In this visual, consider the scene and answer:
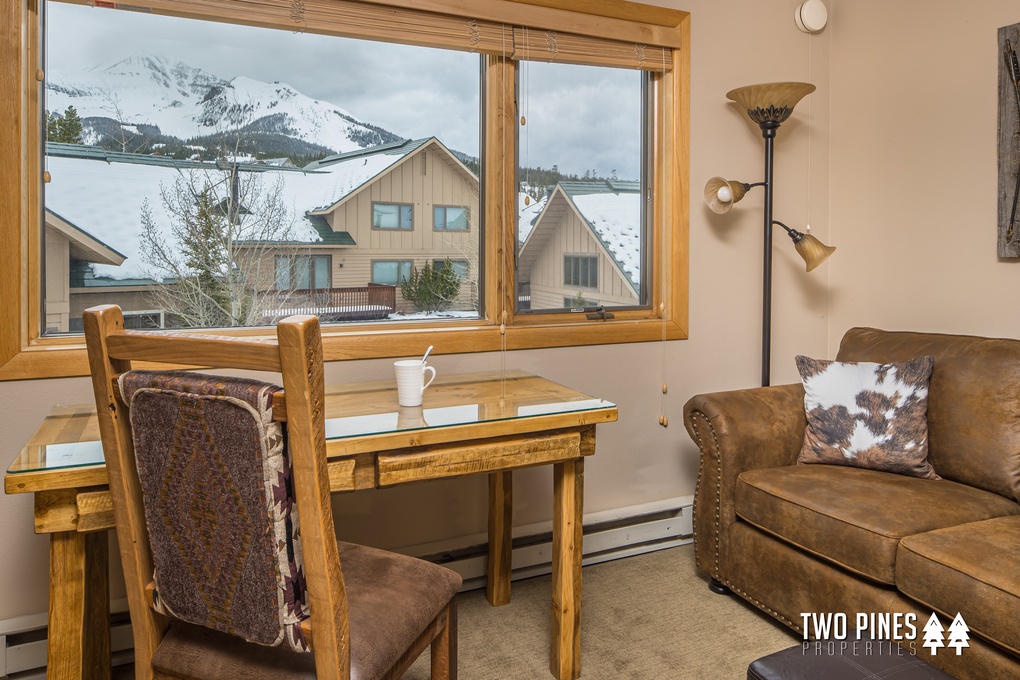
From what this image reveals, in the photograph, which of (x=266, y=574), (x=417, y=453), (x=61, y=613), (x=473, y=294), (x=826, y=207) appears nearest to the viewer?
(x=266, y=574)

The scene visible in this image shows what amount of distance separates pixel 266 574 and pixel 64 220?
4.88 feet

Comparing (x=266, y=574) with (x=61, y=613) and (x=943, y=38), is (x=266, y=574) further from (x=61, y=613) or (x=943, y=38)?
(x=943, y=38)

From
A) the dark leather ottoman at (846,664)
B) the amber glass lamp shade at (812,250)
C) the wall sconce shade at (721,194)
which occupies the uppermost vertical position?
the wall sconce shade at (721,194)

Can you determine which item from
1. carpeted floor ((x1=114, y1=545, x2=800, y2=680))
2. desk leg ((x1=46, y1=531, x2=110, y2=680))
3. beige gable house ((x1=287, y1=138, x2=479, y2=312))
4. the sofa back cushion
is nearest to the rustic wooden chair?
desk leg ((x1=46, y1=531, x2=110, y2=680))

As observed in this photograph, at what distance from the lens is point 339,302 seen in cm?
246

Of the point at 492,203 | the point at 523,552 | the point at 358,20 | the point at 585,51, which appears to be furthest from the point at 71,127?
the point at 523,552

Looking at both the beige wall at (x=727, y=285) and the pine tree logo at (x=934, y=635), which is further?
the beige wall at (x=727, y=285)

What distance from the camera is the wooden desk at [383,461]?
1388 millimetres

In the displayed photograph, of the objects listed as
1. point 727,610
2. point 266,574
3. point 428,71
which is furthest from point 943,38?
point 266,574

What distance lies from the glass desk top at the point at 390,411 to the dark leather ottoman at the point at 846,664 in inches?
28.3

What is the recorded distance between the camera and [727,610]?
2.36 meters

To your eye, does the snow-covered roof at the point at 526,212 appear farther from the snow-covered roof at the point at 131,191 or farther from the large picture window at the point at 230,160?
the snow-covered roof at the point at 131,191

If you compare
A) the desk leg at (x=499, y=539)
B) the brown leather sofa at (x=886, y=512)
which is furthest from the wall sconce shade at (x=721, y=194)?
the desk leg at (x=499, y=539)

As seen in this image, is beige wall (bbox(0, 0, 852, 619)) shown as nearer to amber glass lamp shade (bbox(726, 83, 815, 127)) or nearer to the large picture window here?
amber glass lamp shade (bbox(726, 83, 815, 127))
